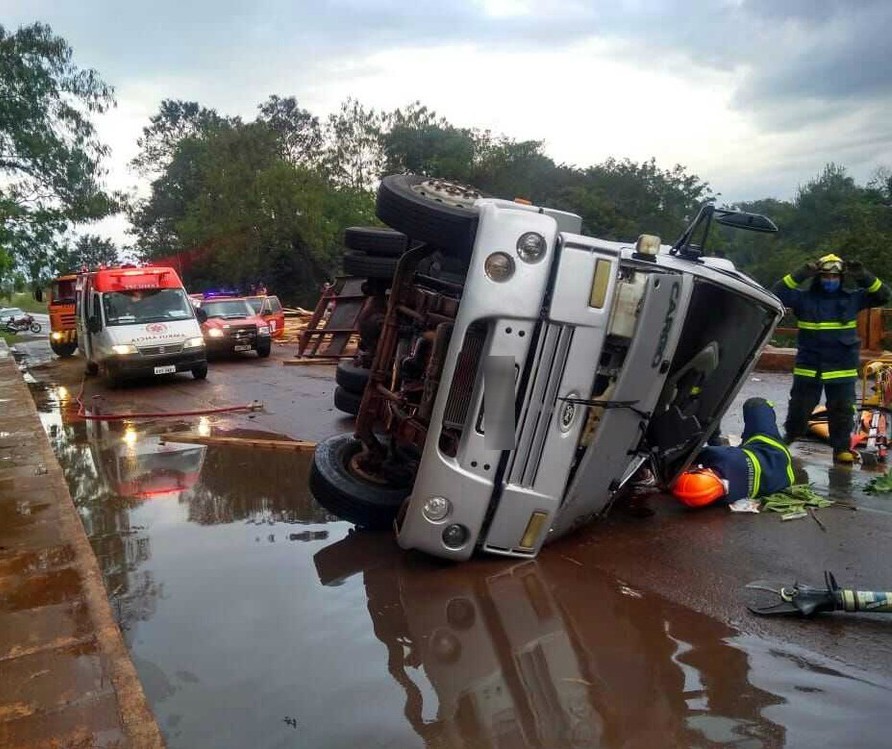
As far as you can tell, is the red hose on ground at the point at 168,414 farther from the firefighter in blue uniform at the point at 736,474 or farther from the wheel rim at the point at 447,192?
the firefighter in blue uniform at the point at 736,474

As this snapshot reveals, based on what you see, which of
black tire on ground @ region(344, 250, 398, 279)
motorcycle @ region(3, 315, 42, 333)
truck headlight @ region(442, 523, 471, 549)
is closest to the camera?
truck headlight @ region(442, 523, 471, 549)

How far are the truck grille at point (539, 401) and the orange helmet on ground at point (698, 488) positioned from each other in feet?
5.27

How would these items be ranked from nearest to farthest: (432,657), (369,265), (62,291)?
(432,657), (369,265), (62,291)

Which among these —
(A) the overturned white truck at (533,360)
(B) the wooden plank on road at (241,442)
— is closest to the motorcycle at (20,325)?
(B) the wooden plank on road at (241,442)

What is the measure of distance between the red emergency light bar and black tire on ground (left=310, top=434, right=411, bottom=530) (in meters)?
10.7

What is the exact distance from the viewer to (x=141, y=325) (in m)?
14.0

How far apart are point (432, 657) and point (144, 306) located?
40.8 ft

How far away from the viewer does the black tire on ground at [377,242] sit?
601 cm

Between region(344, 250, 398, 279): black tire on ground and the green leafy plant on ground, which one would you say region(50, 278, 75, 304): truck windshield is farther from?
the green leafy plant on ground

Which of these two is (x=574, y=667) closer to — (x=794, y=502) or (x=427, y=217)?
(x=427, y=217)

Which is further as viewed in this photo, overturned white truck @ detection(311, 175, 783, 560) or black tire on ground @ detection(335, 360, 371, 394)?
black tire on ground @ detection(335, 360, 371, 394)

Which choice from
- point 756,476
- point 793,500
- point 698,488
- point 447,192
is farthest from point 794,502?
point 447,192

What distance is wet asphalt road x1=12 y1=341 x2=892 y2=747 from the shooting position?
2.94 metres

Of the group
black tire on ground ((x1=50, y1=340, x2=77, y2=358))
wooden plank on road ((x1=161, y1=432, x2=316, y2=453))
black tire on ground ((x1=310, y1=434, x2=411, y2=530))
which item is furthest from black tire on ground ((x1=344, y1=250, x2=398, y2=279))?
black tire on ground ((x1=50, y1=340, x2=77, y2=358))
